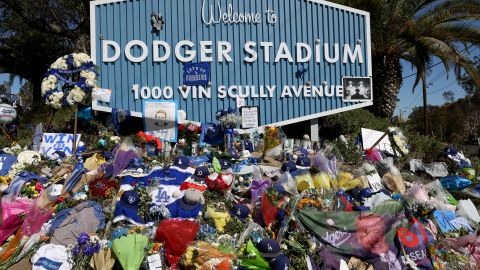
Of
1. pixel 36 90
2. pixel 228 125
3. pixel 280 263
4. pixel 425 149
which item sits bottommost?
pixel 280 263

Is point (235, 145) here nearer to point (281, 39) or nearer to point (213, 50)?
point (213, 50)

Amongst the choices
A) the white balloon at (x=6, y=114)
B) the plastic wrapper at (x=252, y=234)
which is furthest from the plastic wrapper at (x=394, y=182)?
the white balloon at (x=6, y=114)

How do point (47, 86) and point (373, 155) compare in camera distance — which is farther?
point (373, 155)

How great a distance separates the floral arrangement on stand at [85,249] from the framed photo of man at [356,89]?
24.9 feet

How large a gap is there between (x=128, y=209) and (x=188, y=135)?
3838mm

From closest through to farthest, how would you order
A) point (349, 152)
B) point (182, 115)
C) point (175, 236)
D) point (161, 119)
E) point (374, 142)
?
point (175, 236), point (349, 152), point (161, 119), point (182, 115), point (374, 142)

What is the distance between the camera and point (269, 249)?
4.66 metres

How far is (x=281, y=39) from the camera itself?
405 inches

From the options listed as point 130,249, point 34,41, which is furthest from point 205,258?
point 34,41

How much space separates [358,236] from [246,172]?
Answer: 2148 millimetres

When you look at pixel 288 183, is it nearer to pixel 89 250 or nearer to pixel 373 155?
pixel 89 250

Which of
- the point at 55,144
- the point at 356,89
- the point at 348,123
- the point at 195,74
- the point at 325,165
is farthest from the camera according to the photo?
the point at 348,123

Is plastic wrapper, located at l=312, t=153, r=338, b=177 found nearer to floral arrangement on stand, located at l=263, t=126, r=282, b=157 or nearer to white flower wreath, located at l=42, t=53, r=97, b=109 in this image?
floral arrangement on stand, located at l=263, t=126, r=282, b=157

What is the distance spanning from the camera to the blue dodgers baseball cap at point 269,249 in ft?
15.3
